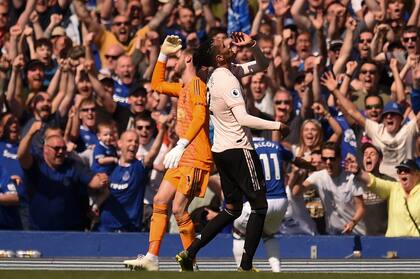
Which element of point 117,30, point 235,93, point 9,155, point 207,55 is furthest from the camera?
point 117,30

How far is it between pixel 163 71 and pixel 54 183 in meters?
3.52

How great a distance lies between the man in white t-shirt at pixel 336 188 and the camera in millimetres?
17188

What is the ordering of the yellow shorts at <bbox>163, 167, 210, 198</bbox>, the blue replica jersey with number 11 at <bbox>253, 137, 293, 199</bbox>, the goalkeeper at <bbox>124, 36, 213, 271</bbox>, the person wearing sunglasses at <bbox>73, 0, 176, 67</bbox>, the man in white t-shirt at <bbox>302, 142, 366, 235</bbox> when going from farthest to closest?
the person wearing sunglasses at <bbox>73, 0, 176, 67</bbox>
the man in white t-shirt at <bbox>302, 142, 366, 235</bbox>
the blue replica jersey with number 11 at <bbox>253, 137, 293, 199</bbox>
the yellow shorts at <bbox>163, 167, 210, 198</bbox>
the goalkeeper at <bbox>124, 36, 213, 271</bbox>

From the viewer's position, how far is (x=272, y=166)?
50.7ft

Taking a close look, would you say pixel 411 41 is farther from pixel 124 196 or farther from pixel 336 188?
pixel 124 196

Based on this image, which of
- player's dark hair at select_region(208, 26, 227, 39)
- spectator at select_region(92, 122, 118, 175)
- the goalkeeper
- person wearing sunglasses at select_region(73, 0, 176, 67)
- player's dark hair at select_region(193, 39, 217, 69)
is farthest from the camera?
person wearing sunglasses at select_region(73, 0, 176, 67)

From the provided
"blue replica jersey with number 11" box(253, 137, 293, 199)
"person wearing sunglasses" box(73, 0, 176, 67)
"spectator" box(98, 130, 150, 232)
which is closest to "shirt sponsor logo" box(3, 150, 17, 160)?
"spectator" box(98, 130, 150, 232)

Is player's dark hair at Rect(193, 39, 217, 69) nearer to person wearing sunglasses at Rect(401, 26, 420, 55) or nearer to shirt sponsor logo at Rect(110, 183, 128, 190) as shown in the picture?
shirt sponsor logo at Rect(110, 183, 128, 190)

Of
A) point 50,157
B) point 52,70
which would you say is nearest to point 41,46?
point 52,70

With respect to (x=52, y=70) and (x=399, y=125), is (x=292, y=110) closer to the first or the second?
(x=399, y=125)

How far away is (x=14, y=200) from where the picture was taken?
17.4 metres

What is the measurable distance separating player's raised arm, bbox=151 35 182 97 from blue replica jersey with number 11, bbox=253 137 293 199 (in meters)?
1.64

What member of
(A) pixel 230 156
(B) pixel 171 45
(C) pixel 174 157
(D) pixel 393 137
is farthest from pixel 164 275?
(D) pixel 393 137

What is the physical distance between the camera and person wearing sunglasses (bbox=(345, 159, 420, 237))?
16828 millimetres
